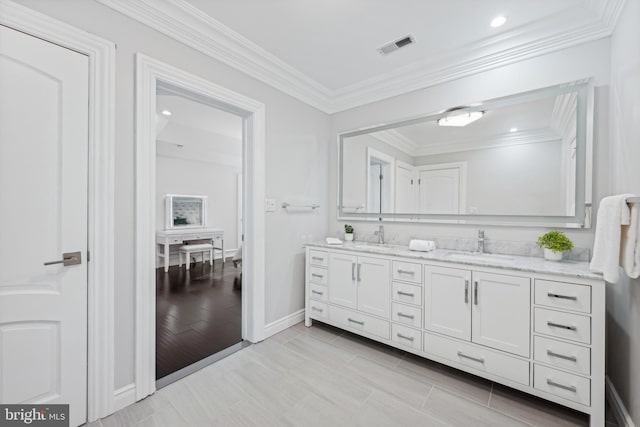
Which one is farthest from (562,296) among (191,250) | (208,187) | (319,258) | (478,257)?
(208,187)

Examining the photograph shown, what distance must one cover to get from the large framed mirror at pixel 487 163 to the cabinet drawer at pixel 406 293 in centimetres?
80

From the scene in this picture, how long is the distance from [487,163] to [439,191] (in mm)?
464

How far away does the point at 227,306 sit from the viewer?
139 inches

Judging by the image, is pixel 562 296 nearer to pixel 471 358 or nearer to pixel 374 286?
pixel 471 358

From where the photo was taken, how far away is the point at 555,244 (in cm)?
194

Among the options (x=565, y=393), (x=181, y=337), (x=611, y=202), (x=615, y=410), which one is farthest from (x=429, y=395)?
(x=181, y=337)

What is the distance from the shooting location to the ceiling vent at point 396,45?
7.38 feet

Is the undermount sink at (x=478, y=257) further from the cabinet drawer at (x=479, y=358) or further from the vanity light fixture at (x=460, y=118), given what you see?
the vanity light fixture at (x=460, y=118)

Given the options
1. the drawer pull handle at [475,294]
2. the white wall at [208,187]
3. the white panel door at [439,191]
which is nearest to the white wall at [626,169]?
the drawer pull handle at [475,294]

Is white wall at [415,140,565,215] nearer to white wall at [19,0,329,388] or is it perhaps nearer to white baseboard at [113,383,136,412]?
white wall at [19,0,329,388]

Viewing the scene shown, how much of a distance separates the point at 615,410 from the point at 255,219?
285 centimetres

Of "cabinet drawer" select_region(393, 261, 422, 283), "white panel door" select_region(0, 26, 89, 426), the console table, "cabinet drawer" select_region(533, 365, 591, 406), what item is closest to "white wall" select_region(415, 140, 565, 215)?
"cabinet drawer" select_region(393, 261, 422, 283)

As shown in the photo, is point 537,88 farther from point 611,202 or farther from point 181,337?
point 181,337

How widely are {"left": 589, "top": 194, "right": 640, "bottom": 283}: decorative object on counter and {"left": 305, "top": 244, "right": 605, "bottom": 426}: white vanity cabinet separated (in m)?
0.16
